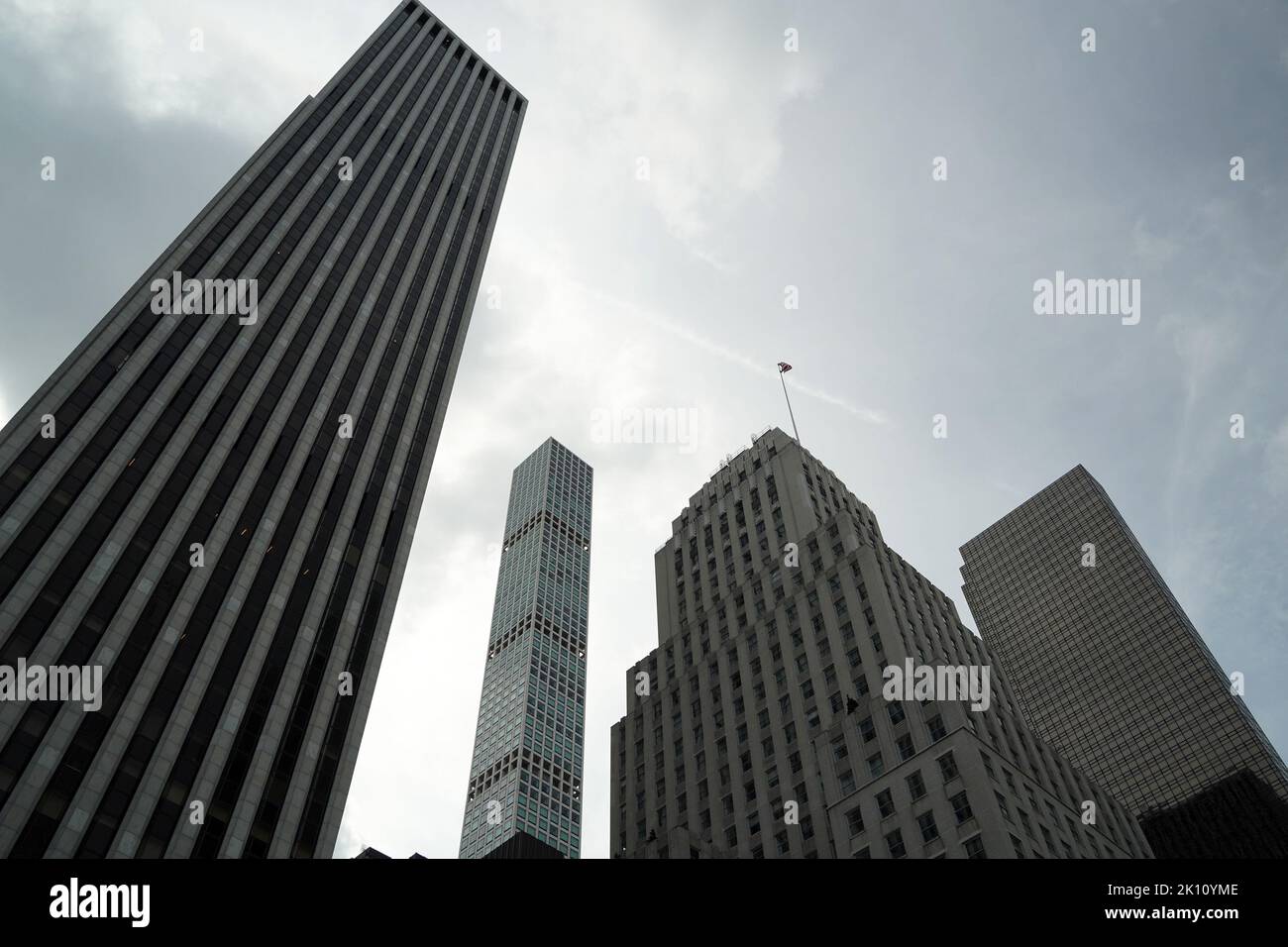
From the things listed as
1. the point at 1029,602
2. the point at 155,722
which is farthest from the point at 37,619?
the point at 1029,602

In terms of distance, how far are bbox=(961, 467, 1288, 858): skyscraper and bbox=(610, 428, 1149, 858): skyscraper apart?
3375 inches

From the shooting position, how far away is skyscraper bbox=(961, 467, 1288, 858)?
154 metres

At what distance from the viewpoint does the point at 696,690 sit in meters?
96.5

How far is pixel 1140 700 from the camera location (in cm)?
17262

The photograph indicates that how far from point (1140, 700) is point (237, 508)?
513ft

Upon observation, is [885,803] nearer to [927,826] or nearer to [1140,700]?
[927,826]

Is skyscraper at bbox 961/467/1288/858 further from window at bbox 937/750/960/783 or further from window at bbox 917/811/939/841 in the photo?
window at bbox 917/811/939/841

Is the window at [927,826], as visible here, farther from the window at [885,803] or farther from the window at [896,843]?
the window at [885,803]

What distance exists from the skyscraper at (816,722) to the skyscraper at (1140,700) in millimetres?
85717

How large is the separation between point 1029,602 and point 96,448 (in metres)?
173

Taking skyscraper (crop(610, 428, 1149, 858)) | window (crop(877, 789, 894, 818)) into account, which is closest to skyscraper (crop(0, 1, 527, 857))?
skyscraper (crop(610, 428, 1149, 858))

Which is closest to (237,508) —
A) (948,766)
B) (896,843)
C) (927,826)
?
(896,843)

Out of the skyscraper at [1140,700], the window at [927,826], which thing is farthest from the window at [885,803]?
the skyscraper at [1140,700]
